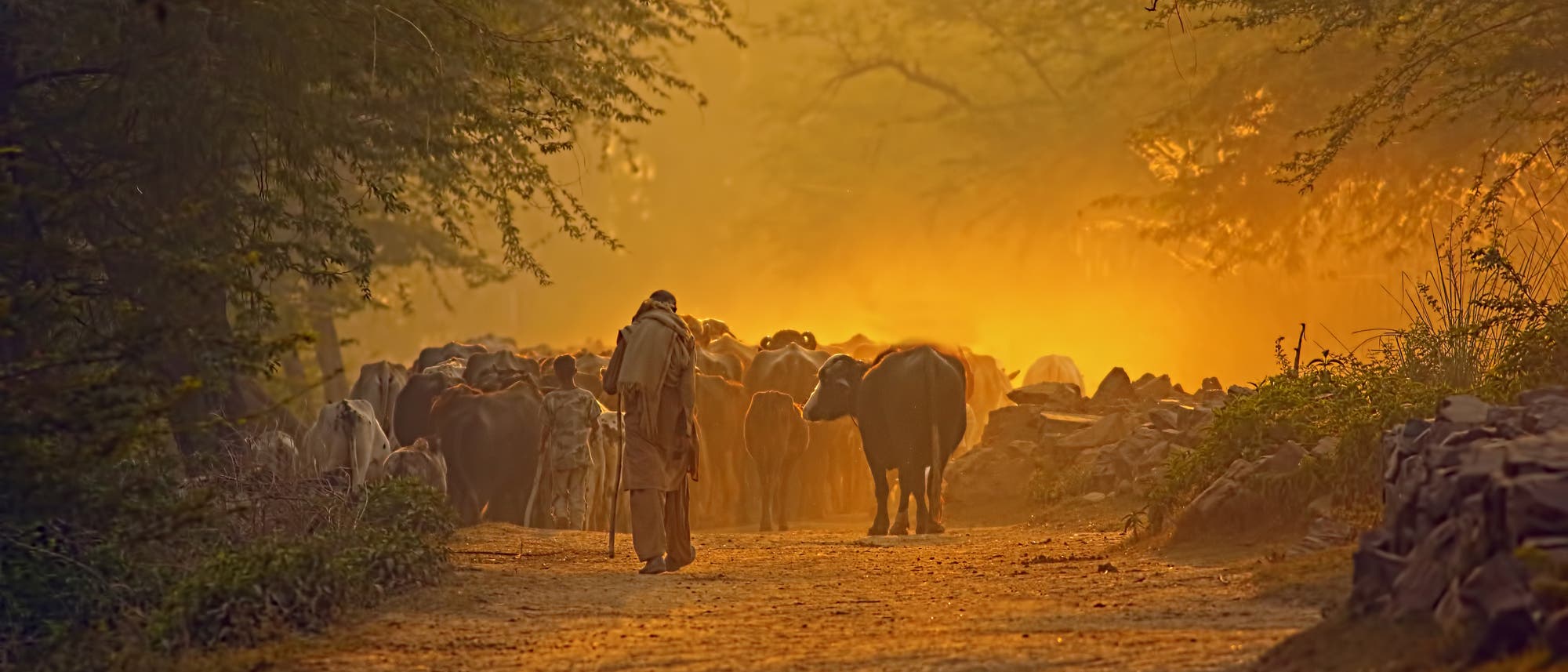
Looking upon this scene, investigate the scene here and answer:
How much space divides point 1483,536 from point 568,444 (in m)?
13.6

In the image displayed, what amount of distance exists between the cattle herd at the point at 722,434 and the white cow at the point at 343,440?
17mm

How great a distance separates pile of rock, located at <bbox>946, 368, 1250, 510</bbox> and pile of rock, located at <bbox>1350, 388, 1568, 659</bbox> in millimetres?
7232

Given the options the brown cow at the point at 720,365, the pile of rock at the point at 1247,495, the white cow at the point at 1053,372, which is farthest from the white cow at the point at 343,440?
the white cow at the point at 1053,372

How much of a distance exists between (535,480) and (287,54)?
739 centimetres

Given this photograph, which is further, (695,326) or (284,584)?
(695,326)

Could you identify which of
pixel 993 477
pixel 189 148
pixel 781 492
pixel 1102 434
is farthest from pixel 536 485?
pixel 189 148

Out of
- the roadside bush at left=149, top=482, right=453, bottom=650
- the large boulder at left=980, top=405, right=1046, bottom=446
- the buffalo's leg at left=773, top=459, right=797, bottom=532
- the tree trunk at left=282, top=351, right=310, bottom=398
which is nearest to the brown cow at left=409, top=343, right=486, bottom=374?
the tree trunk at left=282, top=351, right=310, bottom=398

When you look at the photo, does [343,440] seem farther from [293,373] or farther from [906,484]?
[293,373]

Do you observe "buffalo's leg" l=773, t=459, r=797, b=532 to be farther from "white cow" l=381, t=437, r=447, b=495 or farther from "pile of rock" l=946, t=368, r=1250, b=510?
"white cow" l=381, t=437, r=447, b=495

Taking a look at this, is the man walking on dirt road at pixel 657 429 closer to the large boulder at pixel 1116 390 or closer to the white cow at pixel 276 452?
the white cow at pixel 276 452

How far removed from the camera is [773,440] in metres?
21.8

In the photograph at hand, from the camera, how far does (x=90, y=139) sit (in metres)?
13.5

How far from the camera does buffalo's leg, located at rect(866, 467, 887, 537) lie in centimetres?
1811

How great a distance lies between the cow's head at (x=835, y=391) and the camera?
20.4m
